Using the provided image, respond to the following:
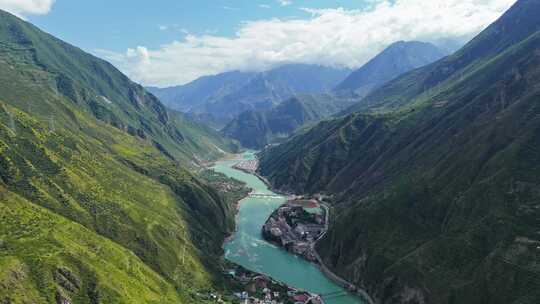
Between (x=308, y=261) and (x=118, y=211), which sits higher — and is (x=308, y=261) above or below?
below

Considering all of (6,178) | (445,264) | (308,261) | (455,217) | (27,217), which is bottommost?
(308,261)

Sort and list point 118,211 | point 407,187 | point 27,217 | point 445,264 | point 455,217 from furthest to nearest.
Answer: point 407,187 < point 118,211 < point 455,217 < point 445,264 < point 27,217

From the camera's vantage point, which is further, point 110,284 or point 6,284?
point 110,284

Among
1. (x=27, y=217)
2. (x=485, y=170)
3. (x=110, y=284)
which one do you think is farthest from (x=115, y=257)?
(x=485, y=170)

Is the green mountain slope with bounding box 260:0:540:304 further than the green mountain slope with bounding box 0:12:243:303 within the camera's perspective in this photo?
Yes

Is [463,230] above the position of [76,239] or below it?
below

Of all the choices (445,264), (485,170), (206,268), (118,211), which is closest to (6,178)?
Answer: (118,211)

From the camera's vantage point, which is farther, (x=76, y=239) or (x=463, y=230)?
(x=463, y=230)

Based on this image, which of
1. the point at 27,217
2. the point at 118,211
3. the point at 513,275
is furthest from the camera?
the point at 118,211

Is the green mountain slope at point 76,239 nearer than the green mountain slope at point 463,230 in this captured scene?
Yes

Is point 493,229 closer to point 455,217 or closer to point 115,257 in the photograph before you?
point 455,217
